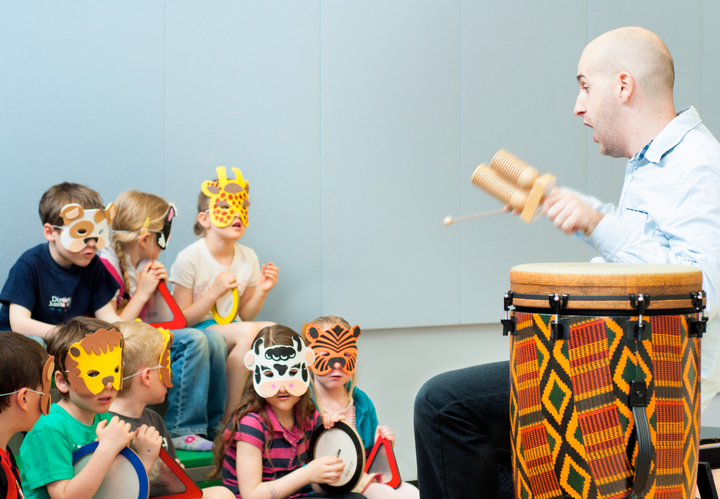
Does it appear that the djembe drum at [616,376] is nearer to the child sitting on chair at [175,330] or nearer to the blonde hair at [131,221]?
the child sitting on chair at [175,330]

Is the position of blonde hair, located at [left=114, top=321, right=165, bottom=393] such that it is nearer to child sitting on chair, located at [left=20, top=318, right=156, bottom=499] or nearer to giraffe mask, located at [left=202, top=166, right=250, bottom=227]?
child sitting on chair, located at [left=20, top=318, right=156, bottom=499]

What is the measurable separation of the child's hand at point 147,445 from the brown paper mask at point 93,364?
0.16m

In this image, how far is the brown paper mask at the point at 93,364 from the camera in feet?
6.65

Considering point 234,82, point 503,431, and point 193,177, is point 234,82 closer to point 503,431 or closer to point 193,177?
point 193,177

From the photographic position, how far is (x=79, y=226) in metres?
2.64

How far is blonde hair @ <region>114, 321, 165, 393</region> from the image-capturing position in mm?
2297

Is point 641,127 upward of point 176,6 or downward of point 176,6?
downward

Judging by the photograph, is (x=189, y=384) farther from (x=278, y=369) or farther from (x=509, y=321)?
(x=509, y=321)

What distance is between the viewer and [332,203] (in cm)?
384

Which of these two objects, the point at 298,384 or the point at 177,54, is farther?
the point at 177,54

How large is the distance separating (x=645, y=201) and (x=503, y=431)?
74cm

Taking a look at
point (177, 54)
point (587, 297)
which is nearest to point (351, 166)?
point (177, 54)

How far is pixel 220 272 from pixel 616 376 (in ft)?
7.00

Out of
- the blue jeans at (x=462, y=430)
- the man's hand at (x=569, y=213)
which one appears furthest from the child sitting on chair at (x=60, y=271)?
the man's hand at (x=569, y=213)
